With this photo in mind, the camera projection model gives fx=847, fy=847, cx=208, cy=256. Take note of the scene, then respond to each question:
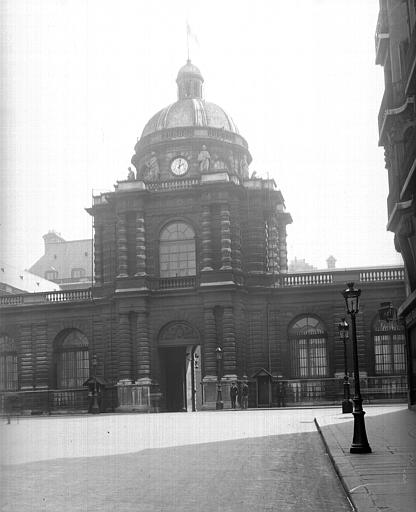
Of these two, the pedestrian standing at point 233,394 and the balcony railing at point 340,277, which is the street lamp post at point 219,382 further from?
the balcony railing at point 340,277

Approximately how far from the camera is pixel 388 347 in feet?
158

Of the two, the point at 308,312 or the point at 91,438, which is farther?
the point at 308,312

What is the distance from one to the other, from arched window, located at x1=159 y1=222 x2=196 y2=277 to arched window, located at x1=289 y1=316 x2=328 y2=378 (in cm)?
706

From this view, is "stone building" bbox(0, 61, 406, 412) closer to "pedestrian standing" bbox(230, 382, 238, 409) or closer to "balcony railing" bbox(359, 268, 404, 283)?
"balcony railing" bbox(359, 268, 404, 283)

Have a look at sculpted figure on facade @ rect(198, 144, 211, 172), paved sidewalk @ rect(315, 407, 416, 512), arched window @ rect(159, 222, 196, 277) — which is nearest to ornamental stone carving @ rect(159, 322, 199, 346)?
arched window @ rect(159, 222, 196, 277)

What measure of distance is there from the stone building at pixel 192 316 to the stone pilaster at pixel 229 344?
0.06m

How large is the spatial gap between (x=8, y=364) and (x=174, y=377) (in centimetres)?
1049

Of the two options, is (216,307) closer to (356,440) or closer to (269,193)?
(269,193)

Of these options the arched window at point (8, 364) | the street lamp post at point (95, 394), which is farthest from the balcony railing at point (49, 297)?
the street lamp post at point (95, 394)

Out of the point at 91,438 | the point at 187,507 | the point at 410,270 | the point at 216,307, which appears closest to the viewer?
the point at 187,507

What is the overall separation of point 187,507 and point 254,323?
38.5 metres

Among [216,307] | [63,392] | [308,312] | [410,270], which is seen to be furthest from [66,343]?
[410,270]

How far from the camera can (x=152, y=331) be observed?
49125 millimetres

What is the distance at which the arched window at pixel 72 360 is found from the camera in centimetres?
5138
